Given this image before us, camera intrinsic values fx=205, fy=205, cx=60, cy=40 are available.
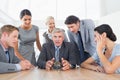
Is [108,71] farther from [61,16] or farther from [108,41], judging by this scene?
[61,16]

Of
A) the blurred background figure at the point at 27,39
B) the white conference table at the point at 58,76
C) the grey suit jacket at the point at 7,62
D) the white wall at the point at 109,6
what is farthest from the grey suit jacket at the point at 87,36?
the white wall at the point at 109,6

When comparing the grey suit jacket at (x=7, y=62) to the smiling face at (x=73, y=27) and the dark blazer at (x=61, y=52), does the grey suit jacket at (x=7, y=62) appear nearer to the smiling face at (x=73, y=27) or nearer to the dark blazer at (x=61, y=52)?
the dark blazer at (x=61, y=52)

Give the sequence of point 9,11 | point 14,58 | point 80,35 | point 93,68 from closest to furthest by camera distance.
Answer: point 93,68, point 14,58, point 80,35, point 9,11

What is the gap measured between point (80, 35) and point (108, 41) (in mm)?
660

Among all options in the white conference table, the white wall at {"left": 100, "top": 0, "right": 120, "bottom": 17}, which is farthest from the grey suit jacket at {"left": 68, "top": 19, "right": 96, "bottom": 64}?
the white wall at {"left": 100, "top": 0, "right": 120, "bottom": 17}

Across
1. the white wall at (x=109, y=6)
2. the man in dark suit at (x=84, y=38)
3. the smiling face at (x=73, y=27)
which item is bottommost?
the man in dark suit at (x=84, y=38)

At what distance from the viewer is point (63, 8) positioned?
5715mm

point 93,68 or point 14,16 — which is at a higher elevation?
point 14,16

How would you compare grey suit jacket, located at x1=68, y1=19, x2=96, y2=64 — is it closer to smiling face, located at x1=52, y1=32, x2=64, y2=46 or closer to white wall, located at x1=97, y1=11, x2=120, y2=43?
smiling face, located at x1=52, y1=32, x2=64, y2=46

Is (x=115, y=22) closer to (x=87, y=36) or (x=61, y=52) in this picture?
(x=87, y=36)

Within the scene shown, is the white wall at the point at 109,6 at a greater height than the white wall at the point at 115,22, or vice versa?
the white wall at the point at 109,6

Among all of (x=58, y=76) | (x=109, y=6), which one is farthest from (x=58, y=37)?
(x=109, y=6)

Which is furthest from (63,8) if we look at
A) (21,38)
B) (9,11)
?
(21,38)

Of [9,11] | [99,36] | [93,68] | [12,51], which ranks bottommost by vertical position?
[93,68]
